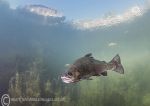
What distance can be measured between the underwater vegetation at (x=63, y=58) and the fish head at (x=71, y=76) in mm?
8870

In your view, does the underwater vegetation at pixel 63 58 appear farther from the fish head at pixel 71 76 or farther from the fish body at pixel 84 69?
the fish head at pixel 71 76

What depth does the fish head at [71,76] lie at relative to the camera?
262cm

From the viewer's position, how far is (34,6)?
2095 cm

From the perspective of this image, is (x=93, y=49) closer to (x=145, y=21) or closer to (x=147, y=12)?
(x=145, y=21)

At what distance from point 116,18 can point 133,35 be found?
294 inches

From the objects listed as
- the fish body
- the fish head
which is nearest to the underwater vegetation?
the fish body

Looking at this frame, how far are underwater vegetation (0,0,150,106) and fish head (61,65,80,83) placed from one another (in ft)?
29.1

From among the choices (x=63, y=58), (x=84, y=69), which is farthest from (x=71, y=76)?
(x=63, y=58)

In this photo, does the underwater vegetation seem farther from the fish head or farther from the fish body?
the fish head

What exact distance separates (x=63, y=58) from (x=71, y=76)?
23.9 meters

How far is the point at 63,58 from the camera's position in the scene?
26.5 metres

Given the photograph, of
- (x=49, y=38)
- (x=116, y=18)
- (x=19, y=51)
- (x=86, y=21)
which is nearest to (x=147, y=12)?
(x=116, y=18)

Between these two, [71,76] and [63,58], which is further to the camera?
[63,58]

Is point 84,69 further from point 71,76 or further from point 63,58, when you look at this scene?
point 63,58
